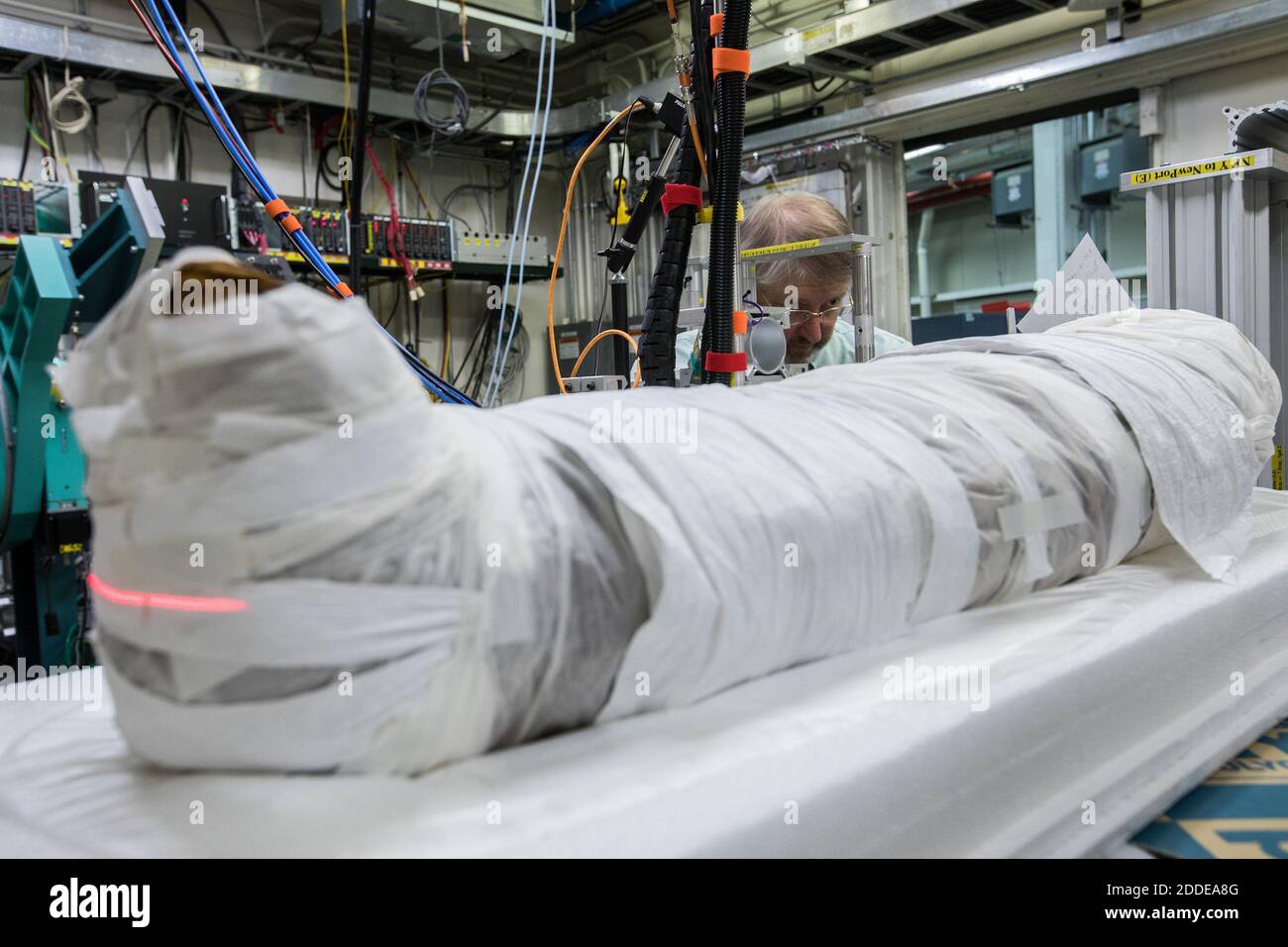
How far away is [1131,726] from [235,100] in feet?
14.6

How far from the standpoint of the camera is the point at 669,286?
1397 mm

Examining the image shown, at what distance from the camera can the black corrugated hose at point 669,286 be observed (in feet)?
4.42

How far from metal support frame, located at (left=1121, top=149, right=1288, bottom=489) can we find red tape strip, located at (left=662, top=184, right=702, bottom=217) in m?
1.18

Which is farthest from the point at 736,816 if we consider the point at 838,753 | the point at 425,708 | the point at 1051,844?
the point at 1051,844

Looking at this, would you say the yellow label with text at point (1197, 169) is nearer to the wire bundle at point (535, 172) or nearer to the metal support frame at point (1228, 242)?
the metal support frame at point (1228, 242)

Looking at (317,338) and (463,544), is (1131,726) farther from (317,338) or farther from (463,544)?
(317,338)

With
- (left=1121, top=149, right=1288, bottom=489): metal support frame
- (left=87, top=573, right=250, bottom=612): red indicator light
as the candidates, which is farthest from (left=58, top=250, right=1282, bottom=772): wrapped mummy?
(left=1121, top=149, right=1288, bottom=489): metal support frame

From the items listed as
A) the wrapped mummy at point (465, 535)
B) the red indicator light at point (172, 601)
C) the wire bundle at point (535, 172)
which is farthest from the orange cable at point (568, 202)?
the red indicator light at point (172, 601)

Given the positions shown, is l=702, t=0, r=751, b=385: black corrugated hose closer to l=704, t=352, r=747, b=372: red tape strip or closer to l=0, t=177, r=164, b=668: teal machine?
l=704, t=352, r=747, b=372: red tape strip

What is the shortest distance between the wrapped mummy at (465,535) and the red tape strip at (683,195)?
0.51m

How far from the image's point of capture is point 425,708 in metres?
0.59

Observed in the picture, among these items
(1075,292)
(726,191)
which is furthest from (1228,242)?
(726,191)

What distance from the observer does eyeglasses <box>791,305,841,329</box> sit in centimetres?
233

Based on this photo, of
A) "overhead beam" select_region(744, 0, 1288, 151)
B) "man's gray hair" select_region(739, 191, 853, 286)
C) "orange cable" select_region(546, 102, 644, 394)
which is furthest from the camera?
"overhead beam" select_region(744, 0, 1288, 151)
